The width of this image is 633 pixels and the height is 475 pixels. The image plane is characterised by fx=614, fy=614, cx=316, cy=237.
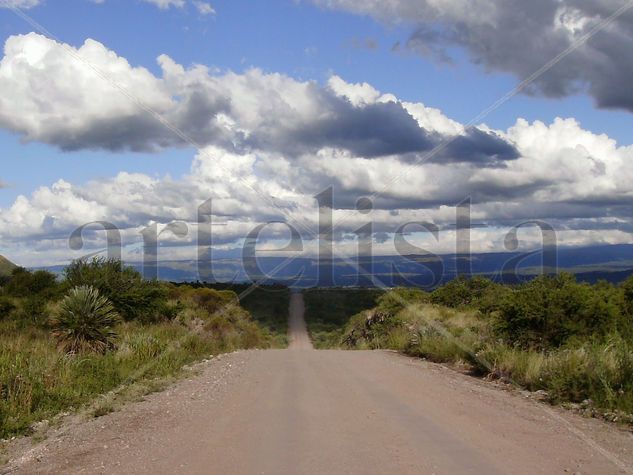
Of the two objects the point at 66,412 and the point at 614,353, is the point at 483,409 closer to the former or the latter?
the point at 614,353

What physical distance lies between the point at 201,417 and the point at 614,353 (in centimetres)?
738

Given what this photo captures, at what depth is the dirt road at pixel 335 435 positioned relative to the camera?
6723 mm

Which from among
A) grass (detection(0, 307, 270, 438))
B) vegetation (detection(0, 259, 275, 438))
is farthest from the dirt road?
vegetation (detection(0, 259, 275, 438))

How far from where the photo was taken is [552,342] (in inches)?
602

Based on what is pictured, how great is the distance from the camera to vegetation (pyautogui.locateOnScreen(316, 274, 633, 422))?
10.5m

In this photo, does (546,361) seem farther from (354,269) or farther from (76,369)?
(354,269)

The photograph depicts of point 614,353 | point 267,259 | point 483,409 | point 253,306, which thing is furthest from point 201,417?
point 253,306

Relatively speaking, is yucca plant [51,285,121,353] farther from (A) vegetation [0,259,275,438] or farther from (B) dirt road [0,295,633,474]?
(B) dirt road [0,295,633,474]

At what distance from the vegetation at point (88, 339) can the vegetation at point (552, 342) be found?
7453 millimetres

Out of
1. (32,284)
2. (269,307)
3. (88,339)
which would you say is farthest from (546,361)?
(269,307)

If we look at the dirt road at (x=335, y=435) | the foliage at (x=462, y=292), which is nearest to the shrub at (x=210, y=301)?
the foliage at (x=462, y=292)

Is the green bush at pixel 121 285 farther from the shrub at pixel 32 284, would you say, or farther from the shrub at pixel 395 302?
the shrub at pixel 395 302

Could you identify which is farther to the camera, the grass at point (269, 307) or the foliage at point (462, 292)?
the grass at point (269, 307)

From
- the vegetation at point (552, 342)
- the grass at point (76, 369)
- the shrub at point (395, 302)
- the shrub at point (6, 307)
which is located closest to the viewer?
the grass at point (76, 369)
